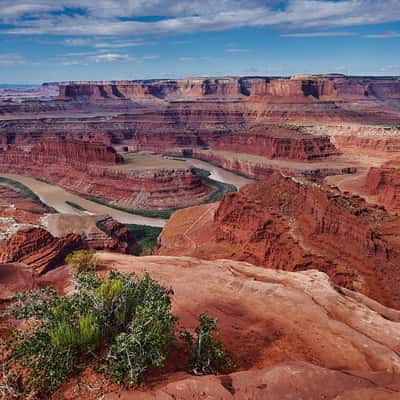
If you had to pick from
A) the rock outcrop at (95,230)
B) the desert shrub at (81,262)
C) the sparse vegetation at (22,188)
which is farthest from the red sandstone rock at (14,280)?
the sparse vegetation at (22,188)

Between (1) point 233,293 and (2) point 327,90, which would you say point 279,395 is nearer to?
(1) point 233,293

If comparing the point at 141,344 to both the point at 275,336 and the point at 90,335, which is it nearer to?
the point at 90,335

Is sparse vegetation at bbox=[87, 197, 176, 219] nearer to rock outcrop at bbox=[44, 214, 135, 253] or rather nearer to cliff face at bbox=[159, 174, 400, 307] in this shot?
rock outcrop at bbox=[44, 214, 135, 253]

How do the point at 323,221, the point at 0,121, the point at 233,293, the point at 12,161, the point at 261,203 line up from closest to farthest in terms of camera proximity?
the point at 233,293, the point at 323,221, the point at 261,203, the point at 12,161, the point at 0,121

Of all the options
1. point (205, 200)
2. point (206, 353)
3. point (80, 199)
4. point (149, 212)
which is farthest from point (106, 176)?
point (206, 353)

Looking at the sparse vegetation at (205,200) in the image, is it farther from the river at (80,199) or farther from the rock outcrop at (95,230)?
the rock outcrop at (95,230)

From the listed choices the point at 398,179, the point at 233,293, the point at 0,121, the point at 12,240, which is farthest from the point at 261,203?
the point at 0,121

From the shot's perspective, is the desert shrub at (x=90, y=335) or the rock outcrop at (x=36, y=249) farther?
the rock outcrop at (x=36, y=249)
